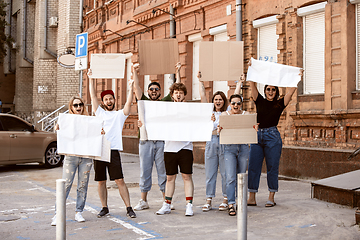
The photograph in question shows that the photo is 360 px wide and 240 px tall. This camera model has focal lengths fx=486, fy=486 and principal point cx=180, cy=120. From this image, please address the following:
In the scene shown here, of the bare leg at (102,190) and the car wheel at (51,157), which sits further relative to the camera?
the car wheel at (51,157)

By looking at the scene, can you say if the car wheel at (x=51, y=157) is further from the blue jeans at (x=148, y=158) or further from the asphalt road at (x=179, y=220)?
the blue jeans at (x=148, y=158)

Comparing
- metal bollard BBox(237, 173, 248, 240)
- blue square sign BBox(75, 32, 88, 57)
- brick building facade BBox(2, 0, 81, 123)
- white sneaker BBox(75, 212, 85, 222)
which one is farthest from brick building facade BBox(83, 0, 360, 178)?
brick building facade BBox(2, 0, 81, 123)

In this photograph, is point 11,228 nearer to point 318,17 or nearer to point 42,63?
point 318,17

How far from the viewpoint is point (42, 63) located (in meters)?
31.1

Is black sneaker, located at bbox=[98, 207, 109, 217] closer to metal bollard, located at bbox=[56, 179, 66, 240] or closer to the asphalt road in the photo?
the asphalt road

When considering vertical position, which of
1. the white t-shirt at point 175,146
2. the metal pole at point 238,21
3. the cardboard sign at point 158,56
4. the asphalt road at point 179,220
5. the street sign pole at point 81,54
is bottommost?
the asphalt road at point 179,220

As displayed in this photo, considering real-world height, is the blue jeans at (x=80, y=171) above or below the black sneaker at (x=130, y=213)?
above

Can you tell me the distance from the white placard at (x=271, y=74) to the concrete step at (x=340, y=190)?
1.81 metres

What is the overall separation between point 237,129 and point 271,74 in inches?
41.2

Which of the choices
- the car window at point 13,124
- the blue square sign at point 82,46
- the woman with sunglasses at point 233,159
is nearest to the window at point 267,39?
the blue square sign at point 82,46

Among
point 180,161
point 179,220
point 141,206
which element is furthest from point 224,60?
point 141,206

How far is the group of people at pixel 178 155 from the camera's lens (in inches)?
273

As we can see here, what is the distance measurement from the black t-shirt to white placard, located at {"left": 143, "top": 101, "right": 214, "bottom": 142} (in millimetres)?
1029

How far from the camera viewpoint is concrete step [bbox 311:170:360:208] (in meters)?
7.40
